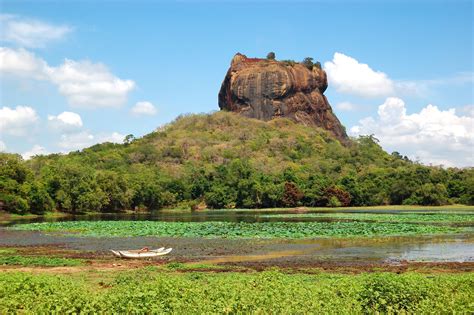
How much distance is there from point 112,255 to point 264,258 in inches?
362

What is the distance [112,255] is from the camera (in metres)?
32.0

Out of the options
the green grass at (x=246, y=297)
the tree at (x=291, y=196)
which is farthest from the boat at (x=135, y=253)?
the tree at (x=291, y=196)

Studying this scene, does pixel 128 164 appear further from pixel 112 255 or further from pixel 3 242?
pixel 112 255

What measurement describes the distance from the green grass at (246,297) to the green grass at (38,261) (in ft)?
40.7

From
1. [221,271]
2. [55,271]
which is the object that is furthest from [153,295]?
[55,271]

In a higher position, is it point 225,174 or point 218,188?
point 225,174

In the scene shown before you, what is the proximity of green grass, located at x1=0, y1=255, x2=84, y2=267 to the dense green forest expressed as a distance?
51.6 meters

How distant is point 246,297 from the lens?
13.0 m

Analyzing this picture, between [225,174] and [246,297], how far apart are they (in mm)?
115909

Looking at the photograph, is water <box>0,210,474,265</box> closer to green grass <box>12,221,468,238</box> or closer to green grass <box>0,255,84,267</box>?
green grass <box>12,221,468,238</box>

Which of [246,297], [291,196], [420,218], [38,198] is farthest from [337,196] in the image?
[246,297]

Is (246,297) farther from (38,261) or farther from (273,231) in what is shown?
(273,231)

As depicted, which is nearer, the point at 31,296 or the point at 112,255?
the point at 31,296

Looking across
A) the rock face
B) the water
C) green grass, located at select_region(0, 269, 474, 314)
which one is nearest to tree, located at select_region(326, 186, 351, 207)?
the water
